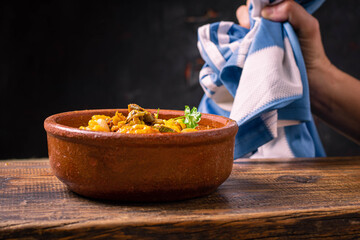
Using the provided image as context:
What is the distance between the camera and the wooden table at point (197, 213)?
43cm

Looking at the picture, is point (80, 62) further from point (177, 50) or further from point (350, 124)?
point (350, 124)

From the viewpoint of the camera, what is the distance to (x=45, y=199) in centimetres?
51

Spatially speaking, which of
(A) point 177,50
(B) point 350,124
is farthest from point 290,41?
(A) point 177,50

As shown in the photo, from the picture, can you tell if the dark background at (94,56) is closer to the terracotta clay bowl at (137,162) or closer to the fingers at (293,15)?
the fingers at (293,15)

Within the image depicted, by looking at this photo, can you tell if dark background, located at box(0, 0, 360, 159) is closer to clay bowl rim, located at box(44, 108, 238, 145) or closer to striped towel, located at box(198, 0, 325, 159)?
striped towel, located at box(198, 0, 325, 159)

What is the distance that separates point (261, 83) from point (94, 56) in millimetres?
1129

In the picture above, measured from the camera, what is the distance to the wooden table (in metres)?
0.43

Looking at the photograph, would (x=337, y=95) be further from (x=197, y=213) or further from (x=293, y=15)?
(x=197, y=213)

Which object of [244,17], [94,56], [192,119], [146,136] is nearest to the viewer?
[146,136]

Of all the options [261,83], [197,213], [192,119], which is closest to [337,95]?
[261,83]

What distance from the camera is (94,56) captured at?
5.73ft

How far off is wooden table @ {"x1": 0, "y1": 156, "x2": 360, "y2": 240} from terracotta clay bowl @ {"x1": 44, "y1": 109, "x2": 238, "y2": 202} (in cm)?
2

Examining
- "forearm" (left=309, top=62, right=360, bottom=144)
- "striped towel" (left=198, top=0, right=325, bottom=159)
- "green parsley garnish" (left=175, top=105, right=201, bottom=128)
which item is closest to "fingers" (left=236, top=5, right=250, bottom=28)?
"striped towel" (left=198, top=0, right=325, bottom=159)

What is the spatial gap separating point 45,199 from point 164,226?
7.2 inches
